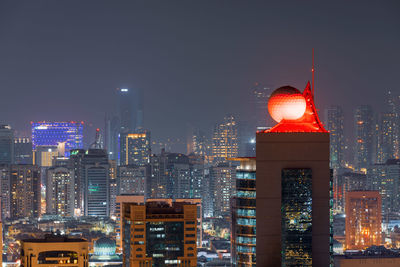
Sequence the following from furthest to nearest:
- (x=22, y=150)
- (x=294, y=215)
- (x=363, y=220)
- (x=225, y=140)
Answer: (x=22, y=150)
(x=225, y=140)
(x=363, y=220)
(x=294, y=215)

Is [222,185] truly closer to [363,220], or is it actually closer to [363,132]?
[363,220]

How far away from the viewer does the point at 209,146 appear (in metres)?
78.5

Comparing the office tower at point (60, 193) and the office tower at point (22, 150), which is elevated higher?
the office tower at point (22, 150)

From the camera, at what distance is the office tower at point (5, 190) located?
6462 centimetres

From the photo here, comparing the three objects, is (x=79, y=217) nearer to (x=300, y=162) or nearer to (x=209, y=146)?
(x=209, y=146)

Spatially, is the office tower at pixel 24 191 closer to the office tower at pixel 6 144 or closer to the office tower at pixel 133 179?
the office tower at pixel 133 179

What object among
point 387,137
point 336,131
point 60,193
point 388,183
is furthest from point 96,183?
point 387,137

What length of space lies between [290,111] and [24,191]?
1950 inches

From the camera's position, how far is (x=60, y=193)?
68.0 meters

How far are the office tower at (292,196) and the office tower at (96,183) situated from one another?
164 feet

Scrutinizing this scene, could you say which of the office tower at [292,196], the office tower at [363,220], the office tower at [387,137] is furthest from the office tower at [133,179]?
the office tower at [292,196]

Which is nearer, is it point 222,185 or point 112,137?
point 222,185

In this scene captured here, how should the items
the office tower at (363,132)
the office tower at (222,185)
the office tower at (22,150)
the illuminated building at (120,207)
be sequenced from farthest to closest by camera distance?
the office tower at (22,150) < the office tower at (363,132) < the office tower at (222,185) < the illuminated building at (120,207)

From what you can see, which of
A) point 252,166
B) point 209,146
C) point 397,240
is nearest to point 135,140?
point 209,146
